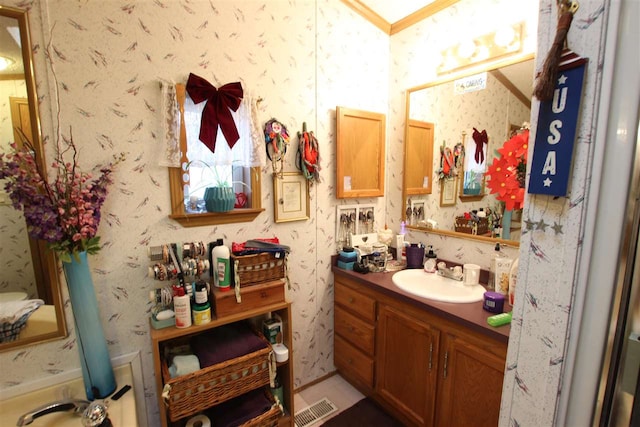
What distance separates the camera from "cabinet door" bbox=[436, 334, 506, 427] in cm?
123

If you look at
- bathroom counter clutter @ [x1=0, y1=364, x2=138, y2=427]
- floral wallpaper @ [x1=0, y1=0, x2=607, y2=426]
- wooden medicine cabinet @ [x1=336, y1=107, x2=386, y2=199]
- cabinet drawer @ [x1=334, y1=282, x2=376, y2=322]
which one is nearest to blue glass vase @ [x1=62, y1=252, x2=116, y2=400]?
bathroom counter clutter @ [x1=0, y1=364, x2=138, y2=427]

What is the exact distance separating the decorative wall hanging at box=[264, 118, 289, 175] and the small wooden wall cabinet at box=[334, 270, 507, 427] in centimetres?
91

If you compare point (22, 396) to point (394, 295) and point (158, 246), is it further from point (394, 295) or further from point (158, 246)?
point (394, 295)

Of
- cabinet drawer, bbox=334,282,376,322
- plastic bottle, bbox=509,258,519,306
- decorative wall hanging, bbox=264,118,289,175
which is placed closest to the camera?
plastic bottle, bbox=509,258,519,306

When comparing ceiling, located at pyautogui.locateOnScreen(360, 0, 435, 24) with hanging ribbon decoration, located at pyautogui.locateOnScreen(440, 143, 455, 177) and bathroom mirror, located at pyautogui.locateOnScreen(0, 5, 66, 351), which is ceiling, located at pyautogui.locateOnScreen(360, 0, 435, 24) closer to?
hanging ribbon decoration, located at pyautogui.locateOnScreen(440, 143, 455, 177)

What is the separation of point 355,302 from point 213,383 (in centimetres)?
96

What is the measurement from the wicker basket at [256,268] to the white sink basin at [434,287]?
0.70m

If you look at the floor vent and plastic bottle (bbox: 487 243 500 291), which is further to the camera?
the floor vent

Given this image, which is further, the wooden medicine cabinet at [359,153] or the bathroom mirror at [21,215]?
the wooden medicine cabinet at [359,153]

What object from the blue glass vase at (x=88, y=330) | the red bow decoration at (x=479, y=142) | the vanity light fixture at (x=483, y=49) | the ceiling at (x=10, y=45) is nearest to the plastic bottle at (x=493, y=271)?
the red bow decoration at (x=479, y=142)

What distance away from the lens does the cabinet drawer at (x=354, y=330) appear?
1.86 meters

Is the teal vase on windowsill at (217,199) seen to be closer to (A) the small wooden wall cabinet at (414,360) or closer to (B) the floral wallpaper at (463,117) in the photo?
(A) the small wooden wall cabinet at (414,360)

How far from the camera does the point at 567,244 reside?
639mm

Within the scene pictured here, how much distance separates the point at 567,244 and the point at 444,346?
3.19ft
